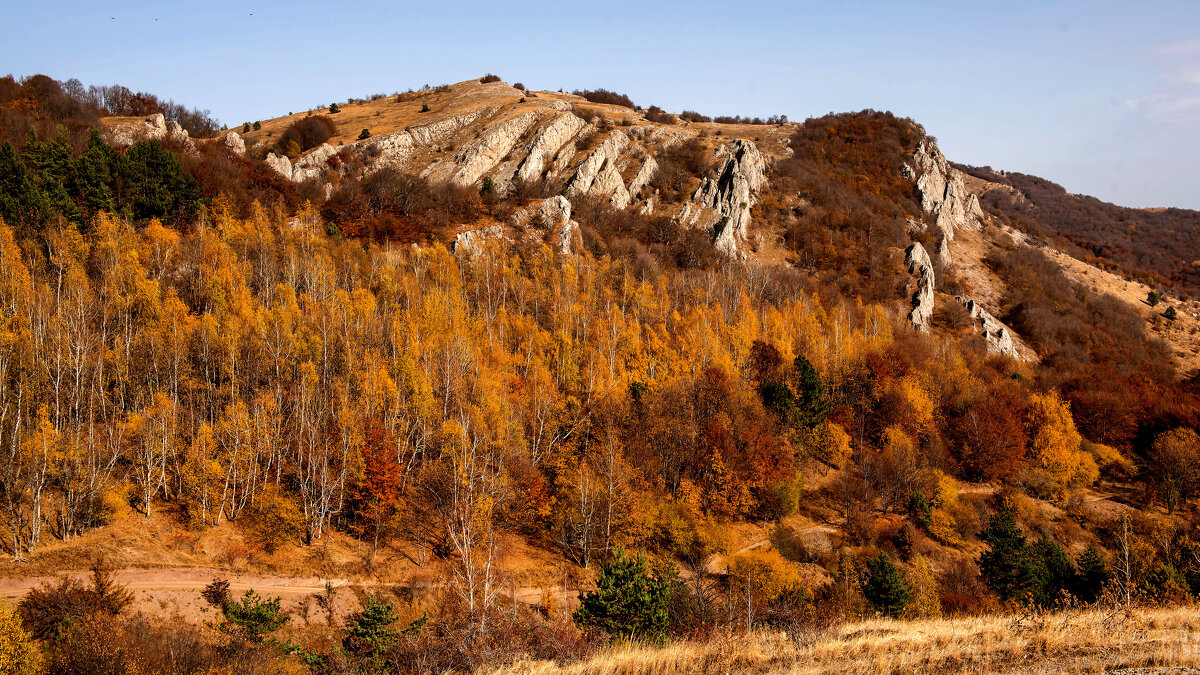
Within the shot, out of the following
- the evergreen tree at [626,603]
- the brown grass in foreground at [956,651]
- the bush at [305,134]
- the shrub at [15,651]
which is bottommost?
the evergreen tree at [626,603]

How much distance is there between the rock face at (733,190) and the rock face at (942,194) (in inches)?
1342

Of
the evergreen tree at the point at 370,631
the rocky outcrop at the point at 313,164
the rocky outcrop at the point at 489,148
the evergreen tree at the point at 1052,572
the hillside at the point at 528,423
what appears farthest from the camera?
the rocky outcrop at the point at 489,148

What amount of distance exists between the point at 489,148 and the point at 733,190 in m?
43.0

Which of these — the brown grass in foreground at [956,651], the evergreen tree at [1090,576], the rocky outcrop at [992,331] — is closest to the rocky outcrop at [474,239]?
the evergreen tree at [1090,576]

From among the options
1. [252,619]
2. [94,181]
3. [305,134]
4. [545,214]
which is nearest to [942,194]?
[545,214]

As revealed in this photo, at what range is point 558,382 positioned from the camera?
2393 inches

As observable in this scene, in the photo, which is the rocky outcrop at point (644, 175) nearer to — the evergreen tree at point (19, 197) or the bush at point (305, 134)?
the bush at point (305, 134)

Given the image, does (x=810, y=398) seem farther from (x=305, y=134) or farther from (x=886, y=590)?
(x=305, y=134)

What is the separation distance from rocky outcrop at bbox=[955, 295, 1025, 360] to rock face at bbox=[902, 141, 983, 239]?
26.9 m

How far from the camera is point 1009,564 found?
131ft

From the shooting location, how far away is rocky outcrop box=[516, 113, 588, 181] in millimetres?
104125

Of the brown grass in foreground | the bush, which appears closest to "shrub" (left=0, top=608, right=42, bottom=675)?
the brown grass in foreground

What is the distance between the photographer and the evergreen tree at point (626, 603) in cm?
2734

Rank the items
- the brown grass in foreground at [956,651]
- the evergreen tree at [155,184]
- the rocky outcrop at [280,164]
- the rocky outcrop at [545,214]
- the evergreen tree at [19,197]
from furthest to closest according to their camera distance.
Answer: the rocky outcrop at [280,164] → the rocky outcrop at [545,214] → the evergreen tree at [155,184] → the evergreen tree at [19,197] → the brown grass in foreground at [956,651]
